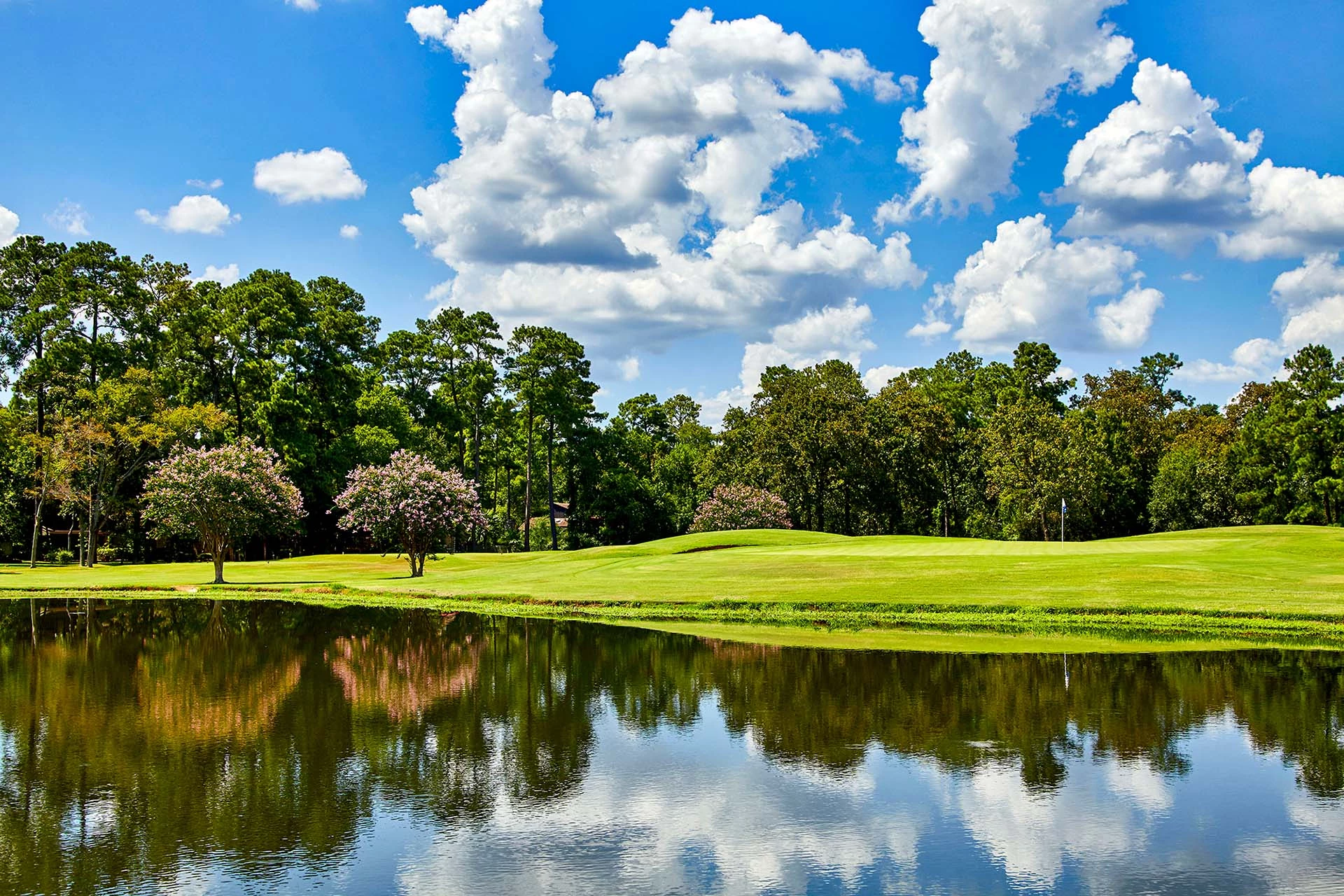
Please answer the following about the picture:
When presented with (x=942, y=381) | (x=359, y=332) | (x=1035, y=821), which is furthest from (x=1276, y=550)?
(x=359, y=332)

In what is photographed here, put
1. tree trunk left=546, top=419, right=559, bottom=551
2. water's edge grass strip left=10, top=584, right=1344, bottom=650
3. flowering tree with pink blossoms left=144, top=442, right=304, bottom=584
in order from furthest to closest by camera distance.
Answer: tree trunk left=546, top=419, right=559, bottom=551, flowering tree with pink blossoms left=144, top=442, right=304, bottom=584, water's edge grass strip left=10, top=584, right=1344, bottom=650

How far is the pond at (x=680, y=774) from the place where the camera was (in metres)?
10.3

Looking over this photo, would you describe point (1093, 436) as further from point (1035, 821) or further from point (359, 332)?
point (1035, 821)

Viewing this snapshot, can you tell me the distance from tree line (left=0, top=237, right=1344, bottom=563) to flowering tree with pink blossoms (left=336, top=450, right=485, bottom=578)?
18.9 m

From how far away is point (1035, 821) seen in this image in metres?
11.7

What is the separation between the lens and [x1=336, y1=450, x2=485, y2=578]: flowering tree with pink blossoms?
159 feet

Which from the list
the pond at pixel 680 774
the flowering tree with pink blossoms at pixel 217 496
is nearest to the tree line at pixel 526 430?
the flowering tree with pink blossoms at pixel 217 496

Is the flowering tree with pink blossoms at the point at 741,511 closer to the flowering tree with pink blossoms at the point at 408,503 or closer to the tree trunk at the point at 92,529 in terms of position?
the flowering tree with pink blossoms at the point at 408,503

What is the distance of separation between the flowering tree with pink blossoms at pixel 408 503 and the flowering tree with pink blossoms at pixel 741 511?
27676mm

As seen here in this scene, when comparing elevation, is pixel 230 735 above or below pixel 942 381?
below

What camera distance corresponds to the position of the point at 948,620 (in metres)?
30.2

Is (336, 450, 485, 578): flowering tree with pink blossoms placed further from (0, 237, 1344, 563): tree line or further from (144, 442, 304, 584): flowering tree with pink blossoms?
(0, 237, 1344, 563): tree line

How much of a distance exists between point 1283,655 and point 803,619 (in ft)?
43.5

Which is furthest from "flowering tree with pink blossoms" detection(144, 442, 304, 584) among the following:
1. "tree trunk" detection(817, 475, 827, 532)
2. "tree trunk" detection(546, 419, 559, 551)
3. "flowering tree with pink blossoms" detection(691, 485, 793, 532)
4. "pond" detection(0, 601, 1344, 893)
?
"tree trunk" detection(817, 475, 827, 532)
